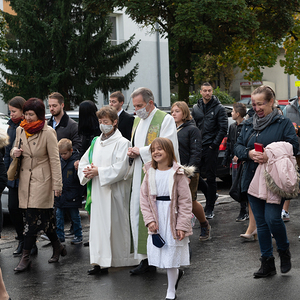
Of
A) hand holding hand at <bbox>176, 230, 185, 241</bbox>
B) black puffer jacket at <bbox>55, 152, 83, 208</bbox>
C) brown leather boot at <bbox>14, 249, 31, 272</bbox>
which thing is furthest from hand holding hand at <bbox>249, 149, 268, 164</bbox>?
black puffer jacket at <bbox>55, 152, 83, 208</bbox>

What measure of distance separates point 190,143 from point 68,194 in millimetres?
1841

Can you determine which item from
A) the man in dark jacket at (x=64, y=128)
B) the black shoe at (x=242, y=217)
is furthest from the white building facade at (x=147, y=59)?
the man in dark jacket at (x=64, y=128)

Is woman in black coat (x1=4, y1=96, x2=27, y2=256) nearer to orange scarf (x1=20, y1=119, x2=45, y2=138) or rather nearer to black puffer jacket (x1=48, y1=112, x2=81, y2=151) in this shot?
black puffer jacket (x1=48, y1=112, x2=81, y2=151)

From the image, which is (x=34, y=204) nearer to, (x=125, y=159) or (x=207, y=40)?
(x=125, y=159)

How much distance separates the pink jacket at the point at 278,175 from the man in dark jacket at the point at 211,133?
3405 mm

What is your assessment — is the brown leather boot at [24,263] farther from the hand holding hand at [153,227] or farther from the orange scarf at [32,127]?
the hand holding hand at [153,227]

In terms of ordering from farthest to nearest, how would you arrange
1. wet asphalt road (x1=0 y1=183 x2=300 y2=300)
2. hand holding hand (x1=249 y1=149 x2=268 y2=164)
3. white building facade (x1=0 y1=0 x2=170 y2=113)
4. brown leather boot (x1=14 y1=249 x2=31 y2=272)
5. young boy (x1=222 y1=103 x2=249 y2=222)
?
1. white building facade (x1=0 y1=0 x2=170 y2=113)
2. young boy (x1=222 y1=103 x2=249 y2=222)
3. brown leather boot (x1=14 y1=249 x2=31 y2=272)
4. hand holding hand (x1=249 y1=149 x2=268 y2=164)
5. wet asphalt road (x1=0 y1=183 x2=300 y2=300)

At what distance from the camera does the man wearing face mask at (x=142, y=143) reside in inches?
224

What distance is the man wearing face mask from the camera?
5688mm

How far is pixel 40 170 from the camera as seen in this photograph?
6.09 metres

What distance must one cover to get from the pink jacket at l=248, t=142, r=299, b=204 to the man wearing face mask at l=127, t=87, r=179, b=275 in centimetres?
106

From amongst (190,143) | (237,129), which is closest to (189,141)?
(190,143)

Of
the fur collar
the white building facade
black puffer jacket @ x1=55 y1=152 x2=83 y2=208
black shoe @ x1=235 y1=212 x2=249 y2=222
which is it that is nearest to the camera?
the fur collar

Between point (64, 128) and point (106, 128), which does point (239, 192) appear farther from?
point (64, 128)
